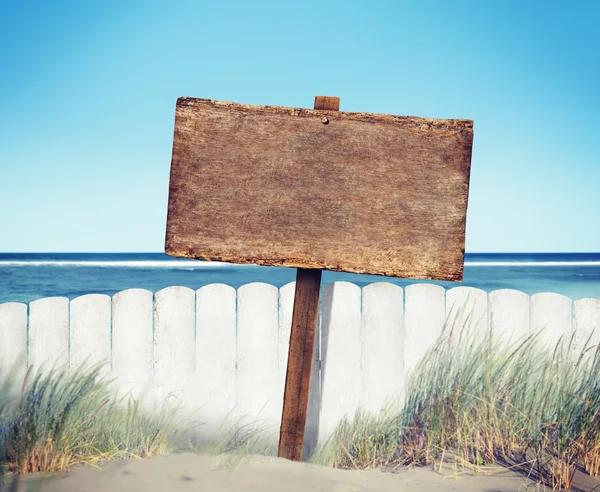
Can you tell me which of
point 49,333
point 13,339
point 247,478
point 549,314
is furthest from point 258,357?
point 549,314

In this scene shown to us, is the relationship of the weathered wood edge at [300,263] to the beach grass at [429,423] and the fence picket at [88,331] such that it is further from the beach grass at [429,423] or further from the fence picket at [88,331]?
the fence picket at [88,331]

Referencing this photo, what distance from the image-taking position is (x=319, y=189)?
229 cm

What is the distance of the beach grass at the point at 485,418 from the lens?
2498 mm

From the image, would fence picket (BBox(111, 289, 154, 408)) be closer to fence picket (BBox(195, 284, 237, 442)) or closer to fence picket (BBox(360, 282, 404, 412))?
fence picket (BBox(195, 284, 237, 442))

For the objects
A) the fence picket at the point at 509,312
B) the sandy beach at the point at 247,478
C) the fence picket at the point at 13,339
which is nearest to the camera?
the sandy beach at the point at 247,478

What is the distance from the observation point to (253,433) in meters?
2.94

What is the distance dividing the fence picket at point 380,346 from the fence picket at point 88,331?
1.47m

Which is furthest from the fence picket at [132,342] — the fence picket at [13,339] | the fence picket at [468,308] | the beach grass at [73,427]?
the fence picket at [468,308]

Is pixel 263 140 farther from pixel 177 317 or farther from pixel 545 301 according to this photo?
pixel 545 301

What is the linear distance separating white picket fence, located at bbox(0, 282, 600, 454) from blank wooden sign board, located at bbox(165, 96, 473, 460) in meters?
0.78

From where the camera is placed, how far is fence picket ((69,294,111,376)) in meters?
3.01

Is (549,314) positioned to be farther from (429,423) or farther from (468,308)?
(429,423)

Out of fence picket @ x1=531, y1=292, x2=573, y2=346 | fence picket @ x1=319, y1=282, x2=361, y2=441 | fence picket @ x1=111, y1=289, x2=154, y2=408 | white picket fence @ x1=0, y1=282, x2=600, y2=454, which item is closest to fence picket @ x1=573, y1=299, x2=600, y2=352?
fence picket @ x1=531, y1=292, x2=573, y2=346

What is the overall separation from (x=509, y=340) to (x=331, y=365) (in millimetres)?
1035
